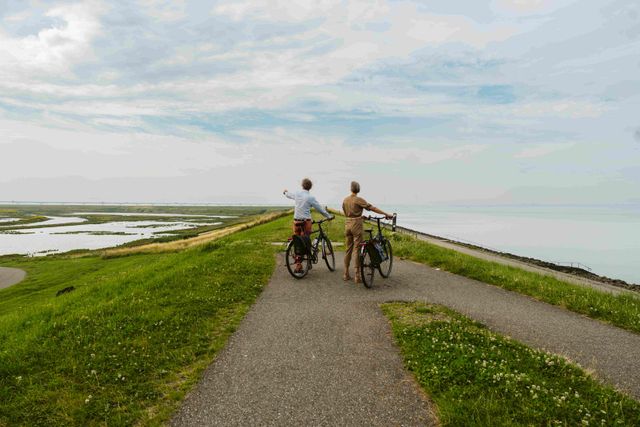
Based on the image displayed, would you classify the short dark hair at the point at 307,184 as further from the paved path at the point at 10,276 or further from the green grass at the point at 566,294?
the paved path at the point at 10,276

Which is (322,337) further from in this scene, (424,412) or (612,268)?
(612,268)

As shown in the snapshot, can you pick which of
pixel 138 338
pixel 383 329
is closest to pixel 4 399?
pixel 138 338

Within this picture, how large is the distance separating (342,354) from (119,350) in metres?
4.31

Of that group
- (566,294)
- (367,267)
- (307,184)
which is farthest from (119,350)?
(566,294)

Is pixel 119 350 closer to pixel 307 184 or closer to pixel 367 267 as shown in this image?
pixel 367 267

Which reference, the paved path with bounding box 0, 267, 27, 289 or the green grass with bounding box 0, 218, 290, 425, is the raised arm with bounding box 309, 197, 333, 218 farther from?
the paved path with bounding box 0, 267, 27, 289

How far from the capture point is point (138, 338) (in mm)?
7695

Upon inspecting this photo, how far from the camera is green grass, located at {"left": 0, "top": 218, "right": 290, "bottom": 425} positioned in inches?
212

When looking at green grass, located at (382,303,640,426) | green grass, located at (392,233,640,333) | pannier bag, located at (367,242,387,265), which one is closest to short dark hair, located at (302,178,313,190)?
pannier bag, located at (367,242,387,265)

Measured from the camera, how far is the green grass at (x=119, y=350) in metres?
5.38

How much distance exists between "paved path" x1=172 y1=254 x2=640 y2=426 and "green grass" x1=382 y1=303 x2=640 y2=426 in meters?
0.41

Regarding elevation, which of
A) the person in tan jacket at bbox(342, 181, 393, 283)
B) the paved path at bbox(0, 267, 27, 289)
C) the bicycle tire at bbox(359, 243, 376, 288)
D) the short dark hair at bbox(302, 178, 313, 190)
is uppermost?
the short dark hair at bbox(302, 178, 313, 190)

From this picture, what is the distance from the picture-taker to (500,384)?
18.7 ft

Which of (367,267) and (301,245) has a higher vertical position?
(301,245)
